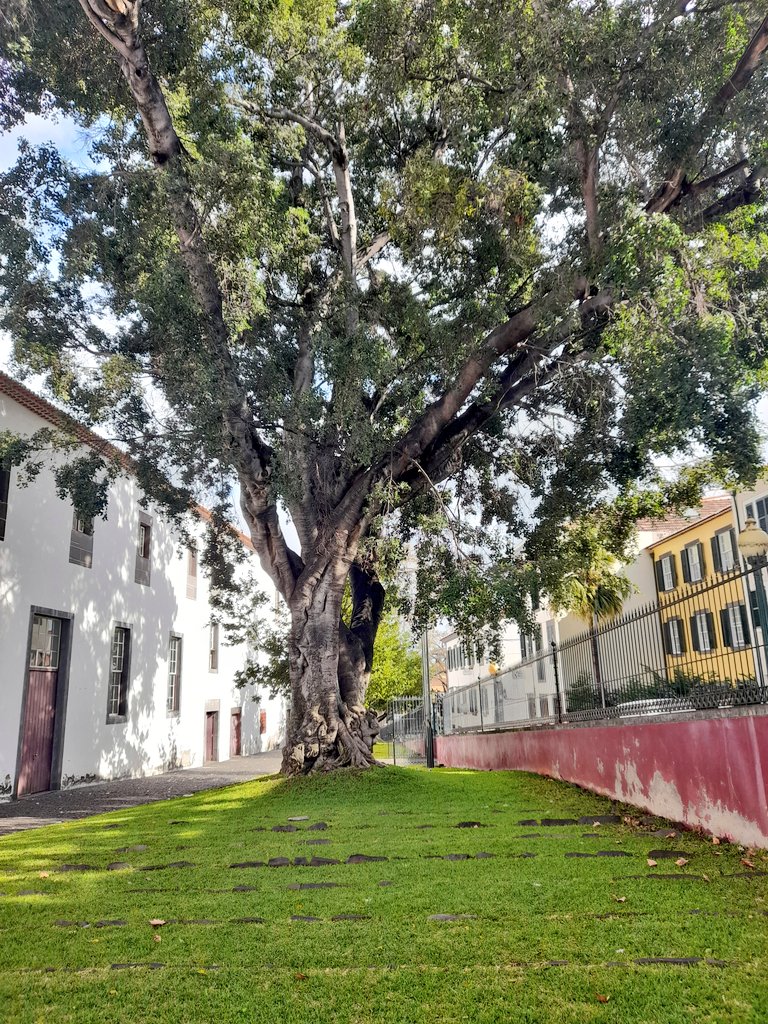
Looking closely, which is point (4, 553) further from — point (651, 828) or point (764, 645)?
point (764, 645)

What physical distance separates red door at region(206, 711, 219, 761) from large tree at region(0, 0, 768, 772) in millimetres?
16360

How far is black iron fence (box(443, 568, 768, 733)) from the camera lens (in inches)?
253

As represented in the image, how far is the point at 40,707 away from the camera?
16.7 metres

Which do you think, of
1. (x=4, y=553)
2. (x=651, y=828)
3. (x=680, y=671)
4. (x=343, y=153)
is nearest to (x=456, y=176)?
(x=343, y=153)

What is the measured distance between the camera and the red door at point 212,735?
28.9m

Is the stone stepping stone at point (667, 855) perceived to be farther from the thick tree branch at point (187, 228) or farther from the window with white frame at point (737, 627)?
the thick tree branch at point (187, 228)

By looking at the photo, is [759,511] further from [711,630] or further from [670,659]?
[711,630]

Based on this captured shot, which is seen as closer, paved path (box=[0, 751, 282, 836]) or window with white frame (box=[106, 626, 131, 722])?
paved path (box=[0, 751, 282, 836])

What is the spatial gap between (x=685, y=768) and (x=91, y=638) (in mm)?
15510

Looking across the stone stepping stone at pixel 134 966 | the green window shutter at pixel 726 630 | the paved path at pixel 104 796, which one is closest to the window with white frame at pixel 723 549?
the paved path at pixel 104 796

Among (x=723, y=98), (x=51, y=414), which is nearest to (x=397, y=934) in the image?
(x=723, y=98)

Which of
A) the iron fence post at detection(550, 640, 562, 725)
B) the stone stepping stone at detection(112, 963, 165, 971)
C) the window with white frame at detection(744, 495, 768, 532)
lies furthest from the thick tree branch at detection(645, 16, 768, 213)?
the window with white frame at detection(744, 495, 768, 532)

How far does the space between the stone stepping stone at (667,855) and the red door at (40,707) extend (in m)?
13.6

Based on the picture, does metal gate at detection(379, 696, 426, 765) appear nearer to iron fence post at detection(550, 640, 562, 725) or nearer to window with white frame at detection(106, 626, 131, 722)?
window with white frame at detection(106, 626, 131, 722)
